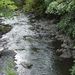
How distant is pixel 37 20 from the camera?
2870 cm

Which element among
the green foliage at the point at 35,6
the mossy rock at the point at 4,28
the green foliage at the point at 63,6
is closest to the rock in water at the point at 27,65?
the green foliage at the point at 63,6

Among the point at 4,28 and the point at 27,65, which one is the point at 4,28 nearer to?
the point at 4,28

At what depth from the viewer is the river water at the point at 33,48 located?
1588 cm

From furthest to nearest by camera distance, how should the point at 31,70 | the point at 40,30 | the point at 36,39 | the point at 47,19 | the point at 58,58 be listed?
the point at 47,19
the point at 40,30
the point at 36,39
the point at 58,58
the point at 31,70

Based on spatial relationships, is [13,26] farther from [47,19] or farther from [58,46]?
[58,46]

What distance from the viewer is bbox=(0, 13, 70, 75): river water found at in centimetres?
1588

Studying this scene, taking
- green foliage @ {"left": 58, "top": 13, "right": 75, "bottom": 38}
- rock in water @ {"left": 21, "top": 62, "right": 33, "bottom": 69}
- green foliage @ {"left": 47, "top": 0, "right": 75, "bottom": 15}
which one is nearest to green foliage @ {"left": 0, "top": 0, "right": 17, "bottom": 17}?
rock in water @ {"left": 21, "top": 62, "right": 33, "bottom": 69}

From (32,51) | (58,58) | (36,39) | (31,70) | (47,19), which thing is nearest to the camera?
(31,70)

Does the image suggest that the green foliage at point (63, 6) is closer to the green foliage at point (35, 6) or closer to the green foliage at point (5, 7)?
the green foliage at point (5, 7)

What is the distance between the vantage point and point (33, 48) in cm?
1981

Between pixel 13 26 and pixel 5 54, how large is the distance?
8.14 metres

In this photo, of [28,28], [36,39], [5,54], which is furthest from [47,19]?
[5,54]

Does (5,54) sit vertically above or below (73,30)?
below

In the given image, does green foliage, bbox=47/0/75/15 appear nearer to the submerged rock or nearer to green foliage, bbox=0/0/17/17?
green foliage, bbox=0/0/17/17
